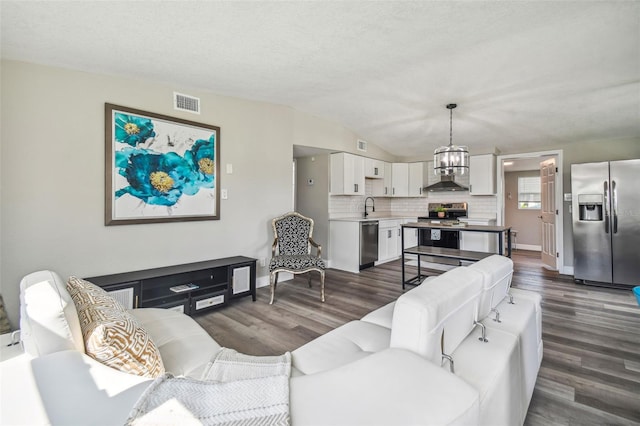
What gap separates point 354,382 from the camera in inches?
32.6

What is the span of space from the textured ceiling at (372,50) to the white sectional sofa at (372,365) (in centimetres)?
188

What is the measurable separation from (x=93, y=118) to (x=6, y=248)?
4.29 ft

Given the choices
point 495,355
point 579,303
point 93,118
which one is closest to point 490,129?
point 579,303

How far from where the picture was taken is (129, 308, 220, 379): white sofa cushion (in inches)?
55.6

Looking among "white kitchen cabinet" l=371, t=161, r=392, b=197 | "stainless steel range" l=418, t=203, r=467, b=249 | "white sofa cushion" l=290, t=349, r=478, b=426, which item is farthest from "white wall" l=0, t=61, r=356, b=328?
"stainless steel range" l=418, t=203, r=467, b=249

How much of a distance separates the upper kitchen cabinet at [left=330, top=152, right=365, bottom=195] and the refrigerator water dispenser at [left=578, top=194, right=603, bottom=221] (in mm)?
3401

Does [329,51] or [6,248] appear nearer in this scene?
[6,248]

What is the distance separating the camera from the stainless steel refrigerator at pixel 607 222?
13.0 ft

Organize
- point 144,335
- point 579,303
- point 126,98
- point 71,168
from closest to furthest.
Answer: point 144,335, point 71,168, point 126,98, point 579,303

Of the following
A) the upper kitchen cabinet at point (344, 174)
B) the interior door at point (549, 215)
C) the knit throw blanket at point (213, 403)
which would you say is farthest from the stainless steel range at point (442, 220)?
the knit throw blanket at point (213, 403)

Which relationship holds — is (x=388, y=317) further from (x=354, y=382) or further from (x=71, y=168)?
(x=71, y=168)

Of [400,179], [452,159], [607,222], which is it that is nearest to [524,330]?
[452,159]

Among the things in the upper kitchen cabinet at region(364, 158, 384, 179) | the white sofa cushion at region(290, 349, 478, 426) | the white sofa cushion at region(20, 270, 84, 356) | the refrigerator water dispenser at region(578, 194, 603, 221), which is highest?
the upper kitchen cabinet at region(364, 158, 384, 179)

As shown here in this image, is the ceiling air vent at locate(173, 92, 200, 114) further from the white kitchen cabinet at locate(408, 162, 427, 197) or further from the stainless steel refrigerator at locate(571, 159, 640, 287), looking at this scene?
the stainless steel refrigerator at locate(571, 159, 640, 287)
